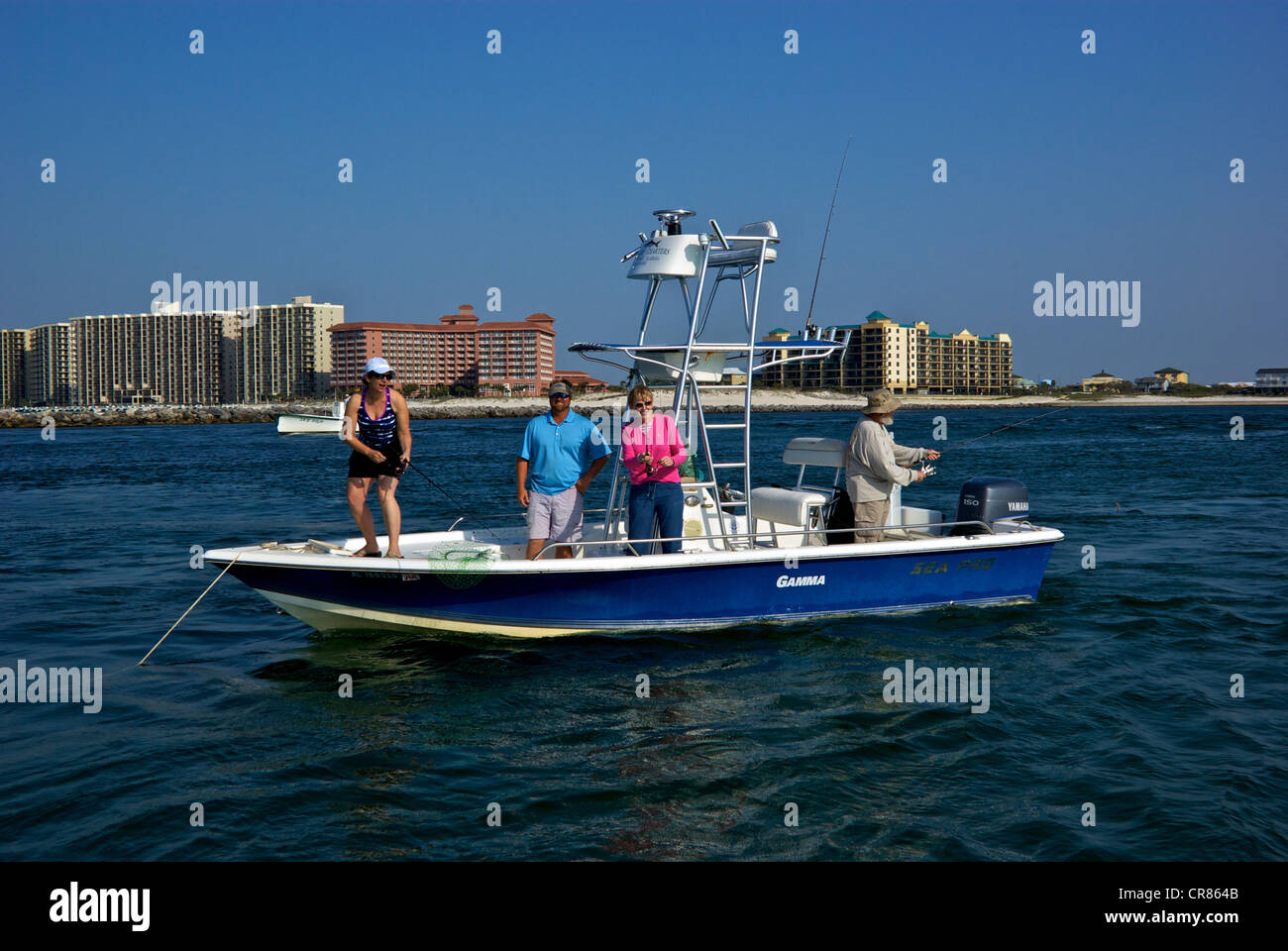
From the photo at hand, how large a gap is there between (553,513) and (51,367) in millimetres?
204262

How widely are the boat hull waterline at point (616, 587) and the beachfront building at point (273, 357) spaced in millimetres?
166974

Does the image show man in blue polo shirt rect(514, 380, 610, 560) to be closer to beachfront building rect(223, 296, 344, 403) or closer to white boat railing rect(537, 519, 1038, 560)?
white boat railing rect(537, 519, 1038, 560)

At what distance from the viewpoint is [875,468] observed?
Answer: 9250mm

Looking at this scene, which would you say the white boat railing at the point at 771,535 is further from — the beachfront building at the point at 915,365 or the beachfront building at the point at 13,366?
the beachfront building at the point at 13,366

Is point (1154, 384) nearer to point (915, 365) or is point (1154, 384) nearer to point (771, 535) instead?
point (915, 365)

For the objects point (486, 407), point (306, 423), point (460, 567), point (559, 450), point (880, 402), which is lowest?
point (460, 567)

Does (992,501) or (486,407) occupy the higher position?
(486,407)

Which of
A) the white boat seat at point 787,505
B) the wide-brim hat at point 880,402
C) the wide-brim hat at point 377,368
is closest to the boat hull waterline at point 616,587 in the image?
the white boat seat at point 787,505

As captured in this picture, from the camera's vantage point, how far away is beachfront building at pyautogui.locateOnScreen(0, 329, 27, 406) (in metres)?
184

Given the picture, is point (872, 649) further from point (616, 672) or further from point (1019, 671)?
point (616, 672)

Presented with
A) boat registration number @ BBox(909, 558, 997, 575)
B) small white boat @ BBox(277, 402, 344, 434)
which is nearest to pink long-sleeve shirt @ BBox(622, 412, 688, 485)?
boat registration number @ BBox(909, 558, 997, 575)

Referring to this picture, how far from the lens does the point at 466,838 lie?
5.33 metres

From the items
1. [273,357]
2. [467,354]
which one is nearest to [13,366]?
[273,357]
